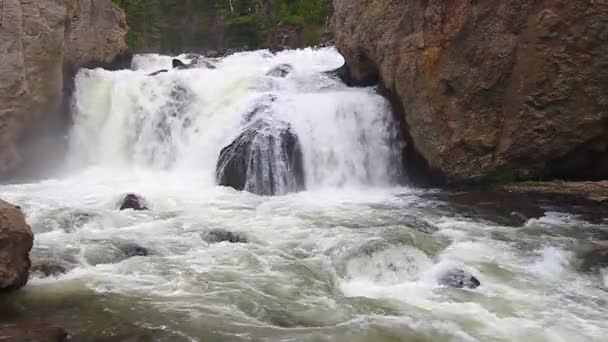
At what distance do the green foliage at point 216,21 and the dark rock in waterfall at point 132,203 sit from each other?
2425 centimetres

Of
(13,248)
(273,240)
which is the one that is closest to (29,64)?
(273,240)

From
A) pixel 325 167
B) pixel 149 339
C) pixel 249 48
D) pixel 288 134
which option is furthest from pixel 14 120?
pixel 249 48

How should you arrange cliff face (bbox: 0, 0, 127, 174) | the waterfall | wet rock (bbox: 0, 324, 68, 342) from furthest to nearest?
cliff face (bbox: 0, 0, 127, 174), the waterfall, wet rock (bbox: 0, 324, 68, 342)

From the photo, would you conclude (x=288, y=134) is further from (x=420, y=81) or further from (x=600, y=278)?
(x=600, y=278)

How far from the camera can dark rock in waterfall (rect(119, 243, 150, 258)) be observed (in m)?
9.11

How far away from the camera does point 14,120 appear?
15453 millimetres

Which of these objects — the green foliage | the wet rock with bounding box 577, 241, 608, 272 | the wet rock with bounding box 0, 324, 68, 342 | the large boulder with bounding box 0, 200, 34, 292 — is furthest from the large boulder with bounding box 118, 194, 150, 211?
the green foliage

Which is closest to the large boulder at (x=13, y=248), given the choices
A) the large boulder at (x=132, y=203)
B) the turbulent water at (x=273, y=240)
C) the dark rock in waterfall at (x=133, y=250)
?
the turbulent water at (x=273, y=240)

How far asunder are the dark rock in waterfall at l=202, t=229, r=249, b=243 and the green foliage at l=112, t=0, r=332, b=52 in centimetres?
2682

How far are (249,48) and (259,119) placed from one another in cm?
2121

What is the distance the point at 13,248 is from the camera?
23.6ft

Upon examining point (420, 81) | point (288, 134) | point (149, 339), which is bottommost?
point (149, 339)

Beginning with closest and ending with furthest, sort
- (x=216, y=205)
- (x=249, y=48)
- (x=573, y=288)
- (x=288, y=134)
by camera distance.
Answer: (x=573, y=288) < (x=216, y=205) < (x=288, y=134) < (x=249, y=48)

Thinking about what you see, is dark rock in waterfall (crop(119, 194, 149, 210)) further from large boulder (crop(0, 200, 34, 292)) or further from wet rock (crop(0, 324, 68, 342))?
wet rock (crop(0, 324, 68, 342))
